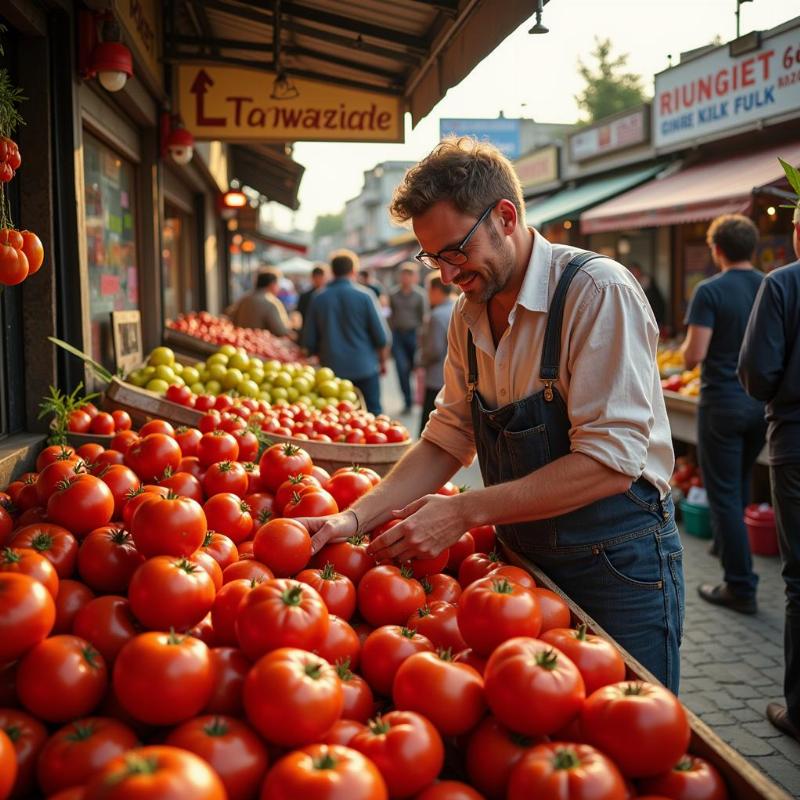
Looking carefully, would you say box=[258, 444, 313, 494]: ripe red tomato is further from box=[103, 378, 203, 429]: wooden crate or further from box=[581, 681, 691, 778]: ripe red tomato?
box=[581, 681, 691, 778]: ripe red tomato

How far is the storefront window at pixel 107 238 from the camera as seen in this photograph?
5.39 meters

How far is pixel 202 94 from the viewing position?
675cm

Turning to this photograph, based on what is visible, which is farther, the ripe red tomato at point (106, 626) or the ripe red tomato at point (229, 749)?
the ripe red tomato at point (106, 626)

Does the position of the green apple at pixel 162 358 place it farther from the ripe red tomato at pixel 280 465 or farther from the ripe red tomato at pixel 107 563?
the ripe red tomato at pixel 107 563

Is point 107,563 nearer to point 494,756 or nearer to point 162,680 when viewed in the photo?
point 162,680

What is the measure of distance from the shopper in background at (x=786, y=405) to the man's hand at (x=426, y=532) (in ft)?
7.52

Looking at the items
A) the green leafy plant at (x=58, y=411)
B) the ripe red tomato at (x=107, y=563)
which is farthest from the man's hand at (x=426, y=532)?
the green leafy plant at (x=58, y=411)

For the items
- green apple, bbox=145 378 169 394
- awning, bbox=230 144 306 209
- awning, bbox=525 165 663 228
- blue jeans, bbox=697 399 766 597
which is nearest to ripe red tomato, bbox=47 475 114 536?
green apple, bbox=145 378 169 394

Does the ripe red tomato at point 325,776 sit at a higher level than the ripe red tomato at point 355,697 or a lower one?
higher

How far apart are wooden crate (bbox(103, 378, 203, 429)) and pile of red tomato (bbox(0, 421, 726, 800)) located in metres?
2.26

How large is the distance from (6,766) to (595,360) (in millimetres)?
1599

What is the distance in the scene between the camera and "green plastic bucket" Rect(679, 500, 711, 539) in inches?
273

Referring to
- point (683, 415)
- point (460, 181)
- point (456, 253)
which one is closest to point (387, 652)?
point (456, 253)

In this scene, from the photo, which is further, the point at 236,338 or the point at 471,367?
the point at 236,338
